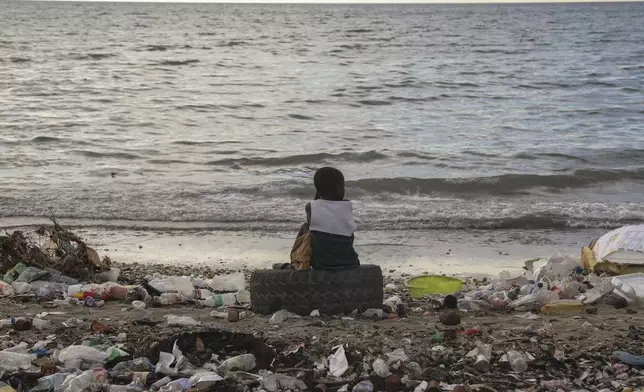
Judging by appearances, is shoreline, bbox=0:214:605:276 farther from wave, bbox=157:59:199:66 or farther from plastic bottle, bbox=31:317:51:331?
wave, bbox=157:59:199:66

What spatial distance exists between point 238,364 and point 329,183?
1585 millimetres

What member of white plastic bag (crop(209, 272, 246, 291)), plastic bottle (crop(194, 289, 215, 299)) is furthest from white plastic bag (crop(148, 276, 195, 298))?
white plastic bag (crop(209, 272, 246, 291))

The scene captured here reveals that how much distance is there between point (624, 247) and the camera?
21.3 ft

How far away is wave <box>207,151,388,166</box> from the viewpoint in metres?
13.5

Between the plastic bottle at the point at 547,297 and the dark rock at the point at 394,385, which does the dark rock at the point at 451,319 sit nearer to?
the plastic bottle at the point at 547,297

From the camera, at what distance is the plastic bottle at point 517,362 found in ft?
13.6

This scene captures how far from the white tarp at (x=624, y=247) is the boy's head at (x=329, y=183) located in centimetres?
261

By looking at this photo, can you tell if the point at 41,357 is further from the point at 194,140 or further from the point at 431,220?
the point at 194,140

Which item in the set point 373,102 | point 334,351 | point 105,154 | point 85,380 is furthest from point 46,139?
point 334,351

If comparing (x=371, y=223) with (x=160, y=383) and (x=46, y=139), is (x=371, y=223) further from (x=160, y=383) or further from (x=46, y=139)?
(x=46, y=139)

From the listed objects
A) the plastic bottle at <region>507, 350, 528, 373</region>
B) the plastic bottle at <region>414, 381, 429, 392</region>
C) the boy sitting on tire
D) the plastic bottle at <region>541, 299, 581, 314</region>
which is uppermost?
the boy sitting on tire

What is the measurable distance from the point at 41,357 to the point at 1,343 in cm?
36

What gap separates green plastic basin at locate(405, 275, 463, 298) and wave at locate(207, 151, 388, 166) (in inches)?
277

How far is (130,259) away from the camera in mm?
7922
